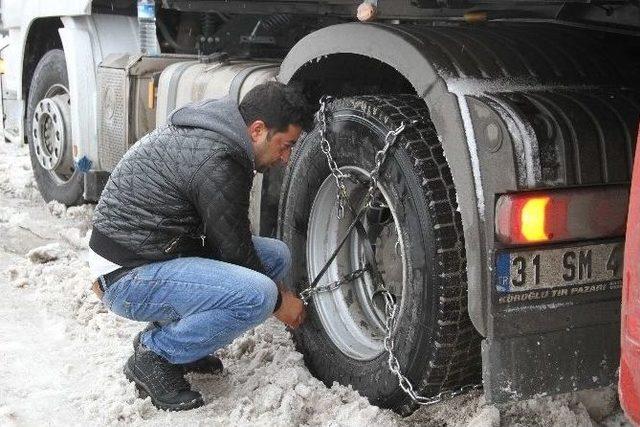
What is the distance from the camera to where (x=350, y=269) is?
11.1 ft

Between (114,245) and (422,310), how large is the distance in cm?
127

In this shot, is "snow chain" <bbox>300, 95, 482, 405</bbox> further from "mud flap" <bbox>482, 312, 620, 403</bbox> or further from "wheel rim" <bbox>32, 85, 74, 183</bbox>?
"wheel rim" <bbox>32, 85, 74, 183</bbox>

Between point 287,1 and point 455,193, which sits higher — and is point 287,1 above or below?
above

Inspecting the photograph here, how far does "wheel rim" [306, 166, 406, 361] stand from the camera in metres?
3.17

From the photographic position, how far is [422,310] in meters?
2.64

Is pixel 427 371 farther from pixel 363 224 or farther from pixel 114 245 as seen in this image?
pixel 114 245

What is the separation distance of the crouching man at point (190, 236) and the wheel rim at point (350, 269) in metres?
0.18

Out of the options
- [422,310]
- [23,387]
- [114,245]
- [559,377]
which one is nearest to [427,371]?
[422,310]

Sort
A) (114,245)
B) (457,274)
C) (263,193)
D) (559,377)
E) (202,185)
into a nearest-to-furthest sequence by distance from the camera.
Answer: (559,377)
(457,274)
(202,185)
(114,245)
(263,193)

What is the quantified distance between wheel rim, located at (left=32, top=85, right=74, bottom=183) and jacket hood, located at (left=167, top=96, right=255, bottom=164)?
10.1 ft

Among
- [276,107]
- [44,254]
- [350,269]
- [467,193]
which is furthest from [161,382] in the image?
[44,254]

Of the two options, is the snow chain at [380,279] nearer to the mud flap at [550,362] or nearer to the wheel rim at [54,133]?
the mud flap at [550,362]

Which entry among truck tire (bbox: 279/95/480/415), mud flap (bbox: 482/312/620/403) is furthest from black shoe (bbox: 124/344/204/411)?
mud flap (bbox: 482/312/620/403)

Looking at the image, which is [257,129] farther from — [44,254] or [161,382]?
[44,254]
